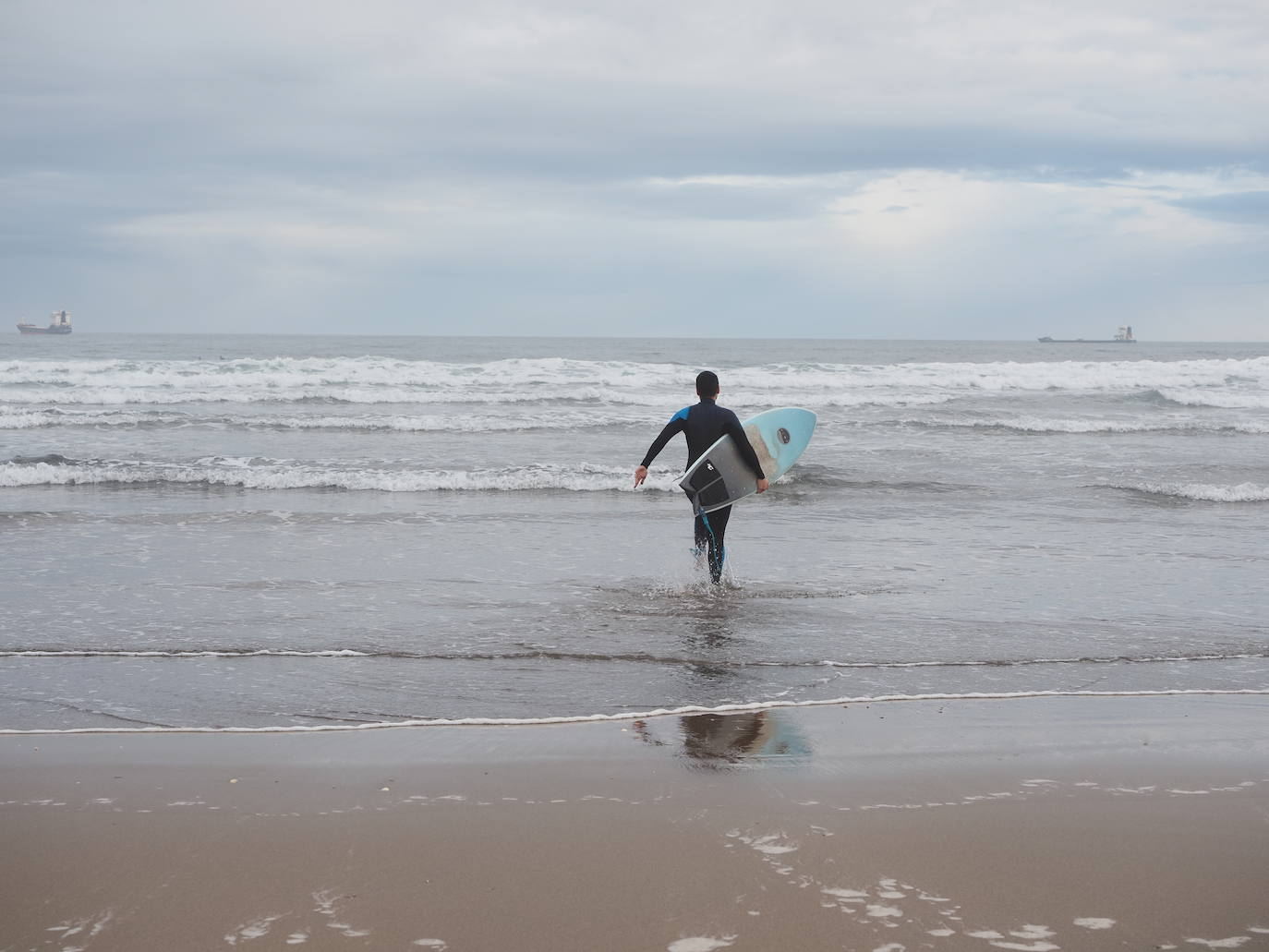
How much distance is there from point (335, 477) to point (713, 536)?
7.84 m

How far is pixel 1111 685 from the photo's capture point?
5.80 metres

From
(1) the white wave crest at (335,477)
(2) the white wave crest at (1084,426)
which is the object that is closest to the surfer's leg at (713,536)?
(1) the white wave crest at (335,477)

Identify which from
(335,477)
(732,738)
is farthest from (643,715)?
(335,477)

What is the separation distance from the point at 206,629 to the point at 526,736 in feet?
10.3

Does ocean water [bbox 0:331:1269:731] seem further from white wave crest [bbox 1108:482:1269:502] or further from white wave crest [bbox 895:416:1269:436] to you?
white wave crest [bbox 895:416:1269:436]

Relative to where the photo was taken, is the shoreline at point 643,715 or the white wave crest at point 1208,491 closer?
the shoreline at point 643,715

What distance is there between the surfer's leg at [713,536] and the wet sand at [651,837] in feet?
11.0

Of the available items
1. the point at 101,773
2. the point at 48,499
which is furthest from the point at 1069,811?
the point at 48,499

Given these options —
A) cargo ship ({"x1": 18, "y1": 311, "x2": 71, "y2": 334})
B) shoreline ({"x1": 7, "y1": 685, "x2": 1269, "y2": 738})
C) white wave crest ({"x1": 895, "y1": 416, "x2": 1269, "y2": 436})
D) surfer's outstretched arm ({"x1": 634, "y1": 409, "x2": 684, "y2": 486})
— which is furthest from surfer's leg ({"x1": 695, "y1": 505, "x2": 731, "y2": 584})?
cargo ship ({"x1": 18, "y1": 311, "x2": 71, "y2": 334})

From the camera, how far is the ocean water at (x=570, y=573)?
5.75 meters

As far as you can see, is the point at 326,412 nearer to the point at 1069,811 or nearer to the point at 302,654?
the point at 302,654

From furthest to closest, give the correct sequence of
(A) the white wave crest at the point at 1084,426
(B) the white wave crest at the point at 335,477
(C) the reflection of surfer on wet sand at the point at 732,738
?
(A) the white wave crest at the point at 1084,426 < (B) the white wave crest at the point at 335,477 < (C) the reflection of surfer on wet sand at the point at 732,738

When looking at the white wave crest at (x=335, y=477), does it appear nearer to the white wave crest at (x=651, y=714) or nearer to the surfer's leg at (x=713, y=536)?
the surfer's leg at (x=713, y=536)

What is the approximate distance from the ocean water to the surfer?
353 millimetres
